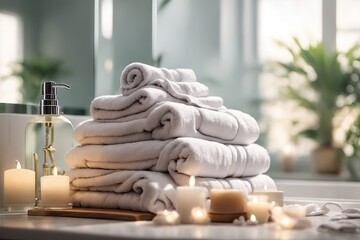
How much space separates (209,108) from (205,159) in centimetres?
18

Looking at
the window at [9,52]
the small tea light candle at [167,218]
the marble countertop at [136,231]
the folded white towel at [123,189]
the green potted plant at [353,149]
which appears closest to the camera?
the marble countertop at [136,231]

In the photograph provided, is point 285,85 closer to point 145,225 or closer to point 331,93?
point 331,93

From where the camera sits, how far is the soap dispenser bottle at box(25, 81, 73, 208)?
63.1 inches

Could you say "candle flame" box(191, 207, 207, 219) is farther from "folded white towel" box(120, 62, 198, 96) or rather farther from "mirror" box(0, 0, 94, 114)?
"mirror" box(0, 0, 94, 114)

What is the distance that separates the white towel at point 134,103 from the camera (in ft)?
5.03

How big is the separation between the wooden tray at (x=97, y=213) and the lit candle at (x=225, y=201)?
13 centimetres

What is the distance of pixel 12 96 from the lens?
170 cm

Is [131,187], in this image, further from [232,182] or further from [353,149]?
[353,149]

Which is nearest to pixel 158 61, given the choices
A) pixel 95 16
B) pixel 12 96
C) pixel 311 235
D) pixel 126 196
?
pixel 95 16

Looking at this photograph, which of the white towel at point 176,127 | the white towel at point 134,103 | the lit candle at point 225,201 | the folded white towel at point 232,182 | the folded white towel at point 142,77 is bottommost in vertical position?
the lit candle at point 225,201

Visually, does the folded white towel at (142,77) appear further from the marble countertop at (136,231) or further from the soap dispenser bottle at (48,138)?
the marble countertop at (136,231)

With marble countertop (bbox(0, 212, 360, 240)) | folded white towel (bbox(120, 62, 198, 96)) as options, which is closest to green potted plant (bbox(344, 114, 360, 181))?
folded white towel (bbox(120, 62, 198, 96))

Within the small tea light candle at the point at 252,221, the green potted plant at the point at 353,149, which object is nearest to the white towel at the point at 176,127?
the small tea light candle at the point at 252,221

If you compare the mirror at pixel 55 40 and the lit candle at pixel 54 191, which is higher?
the mirror at pixel 55 40
